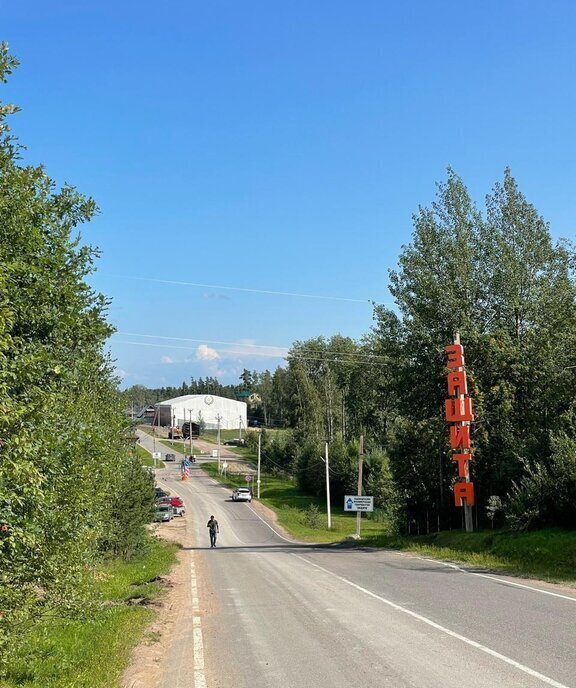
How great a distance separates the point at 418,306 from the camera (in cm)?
3094

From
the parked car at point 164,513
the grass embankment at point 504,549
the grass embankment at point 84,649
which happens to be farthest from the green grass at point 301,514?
the grass embankment at point 84,649

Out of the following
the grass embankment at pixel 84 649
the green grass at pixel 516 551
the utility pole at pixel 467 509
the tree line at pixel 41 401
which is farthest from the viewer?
A: the utility pole at pixel 467 509

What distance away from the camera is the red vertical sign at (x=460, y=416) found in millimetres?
27828

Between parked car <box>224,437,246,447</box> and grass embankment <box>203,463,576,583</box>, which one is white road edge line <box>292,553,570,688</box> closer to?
grass embankment <box>203,463,576,583</box>

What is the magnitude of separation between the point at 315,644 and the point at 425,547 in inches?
779

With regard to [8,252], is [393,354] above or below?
above

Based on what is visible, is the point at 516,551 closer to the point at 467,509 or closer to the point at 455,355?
the point at 467,509

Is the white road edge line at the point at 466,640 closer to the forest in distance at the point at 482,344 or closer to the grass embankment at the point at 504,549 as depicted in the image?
the grass embankment at the point at 504,549

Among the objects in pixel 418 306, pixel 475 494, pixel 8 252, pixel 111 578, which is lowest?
pixel 111 578

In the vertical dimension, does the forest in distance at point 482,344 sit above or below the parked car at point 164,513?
above

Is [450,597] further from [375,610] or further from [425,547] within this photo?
[425,547]

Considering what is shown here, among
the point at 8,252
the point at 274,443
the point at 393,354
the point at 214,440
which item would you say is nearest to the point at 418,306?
the point at 393,354

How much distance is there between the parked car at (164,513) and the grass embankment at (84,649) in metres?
39.2

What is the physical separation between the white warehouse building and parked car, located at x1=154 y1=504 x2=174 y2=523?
341 feet
